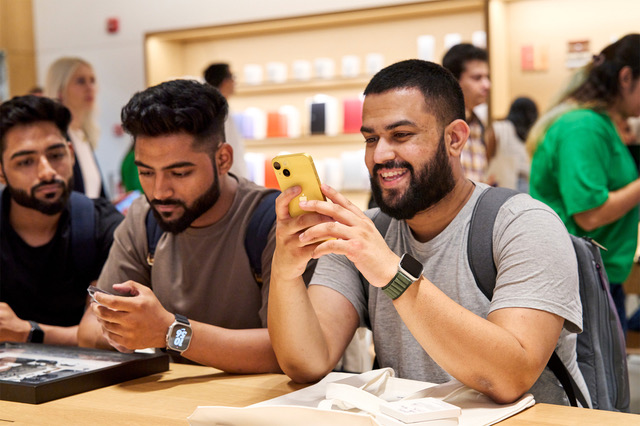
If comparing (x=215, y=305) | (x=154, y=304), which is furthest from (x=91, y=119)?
(x=154, y=304)

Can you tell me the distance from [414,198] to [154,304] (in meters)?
0.66

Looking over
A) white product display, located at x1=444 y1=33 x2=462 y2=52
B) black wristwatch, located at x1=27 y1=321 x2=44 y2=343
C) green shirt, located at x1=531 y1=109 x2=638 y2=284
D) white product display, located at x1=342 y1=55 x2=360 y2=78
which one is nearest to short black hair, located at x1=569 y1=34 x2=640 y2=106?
green shirt, located at x1=531 y1=109 x2=638 y2=284

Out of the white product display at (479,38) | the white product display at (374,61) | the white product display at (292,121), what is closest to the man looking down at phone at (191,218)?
the white product display at (479,38)

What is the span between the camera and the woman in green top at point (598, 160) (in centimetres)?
274

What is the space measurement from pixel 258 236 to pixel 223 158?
0.94 ft

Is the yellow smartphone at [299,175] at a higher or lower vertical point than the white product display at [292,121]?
lower

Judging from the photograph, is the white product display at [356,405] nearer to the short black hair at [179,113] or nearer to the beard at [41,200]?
the short black hair at [179,113]

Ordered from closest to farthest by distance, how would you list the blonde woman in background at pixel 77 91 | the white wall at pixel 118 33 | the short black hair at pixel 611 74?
1. the short black hair at pixel 611 74
2. the blonde woman in background at pixel 77 91
3. the white wall at pixel 118 33

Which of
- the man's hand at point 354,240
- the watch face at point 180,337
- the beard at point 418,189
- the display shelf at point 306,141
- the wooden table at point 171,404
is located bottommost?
the wooden table at point 171,404

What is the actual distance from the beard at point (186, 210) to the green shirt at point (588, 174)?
140 centimetres

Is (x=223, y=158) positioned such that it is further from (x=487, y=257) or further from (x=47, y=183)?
(x=487, y=257)

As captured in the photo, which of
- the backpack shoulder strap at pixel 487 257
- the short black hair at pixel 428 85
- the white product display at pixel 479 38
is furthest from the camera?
the white product display at pixel 479 38

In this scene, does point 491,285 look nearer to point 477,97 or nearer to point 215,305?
point 215,305

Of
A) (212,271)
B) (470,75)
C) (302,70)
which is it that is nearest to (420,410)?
(212,271)
